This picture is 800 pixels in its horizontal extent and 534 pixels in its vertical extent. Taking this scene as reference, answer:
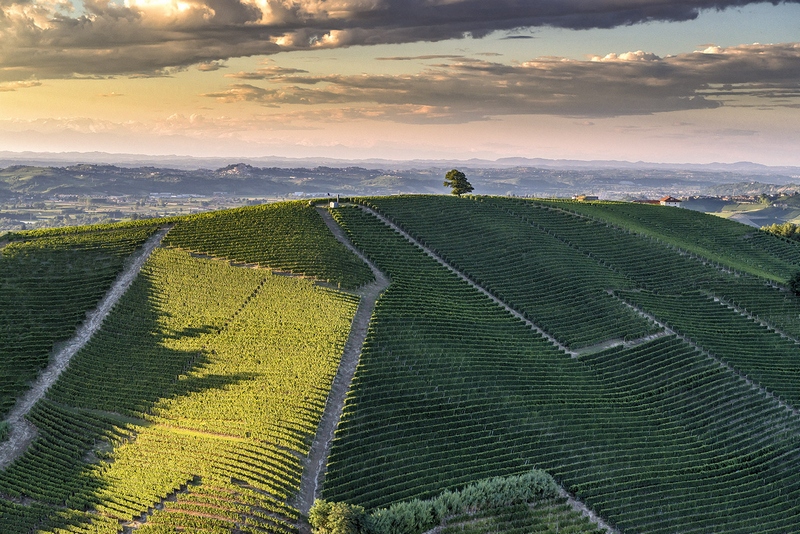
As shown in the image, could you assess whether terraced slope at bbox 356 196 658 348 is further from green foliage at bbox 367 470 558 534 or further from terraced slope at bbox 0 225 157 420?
terraced slope at bbox 0 225 157 420

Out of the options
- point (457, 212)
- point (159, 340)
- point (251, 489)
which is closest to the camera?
point (251, 489)

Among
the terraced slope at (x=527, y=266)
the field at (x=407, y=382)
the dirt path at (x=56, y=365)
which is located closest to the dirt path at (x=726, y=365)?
the field at (x=407, y=382)

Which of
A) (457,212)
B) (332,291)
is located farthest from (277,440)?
(457,212)

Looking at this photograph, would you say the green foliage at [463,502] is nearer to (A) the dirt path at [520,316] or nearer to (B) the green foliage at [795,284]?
(A) the dirt path at [520,316]

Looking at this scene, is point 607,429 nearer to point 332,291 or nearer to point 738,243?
point 332,291

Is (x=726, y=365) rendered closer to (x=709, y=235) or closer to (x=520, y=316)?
(x=520, y=316)

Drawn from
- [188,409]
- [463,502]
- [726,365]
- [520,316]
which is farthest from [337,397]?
[726,365]

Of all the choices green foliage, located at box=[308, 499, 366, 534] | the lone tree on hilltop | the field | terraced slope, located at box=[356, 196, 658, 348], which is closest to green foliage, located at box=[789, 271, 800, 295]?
the field
